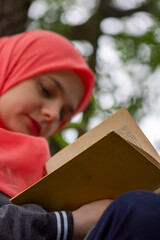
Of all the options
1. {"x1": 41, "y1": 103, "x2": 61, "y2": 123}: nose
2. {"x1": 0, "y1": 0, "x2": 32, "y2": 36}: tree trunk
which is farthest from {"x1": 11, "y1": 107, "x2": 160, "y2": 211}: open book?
{"x1": 0, "y1": 0, "x2": 32, "y2": 36}: tree trunk

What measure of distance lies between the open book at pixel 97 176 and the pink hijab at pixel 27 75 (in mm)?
203

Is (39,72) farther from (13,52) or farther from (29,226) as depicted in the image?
(29,226)

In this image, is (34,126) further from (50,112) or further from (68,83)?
(68,83)

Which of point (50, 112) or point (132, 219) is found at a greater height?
point (132, 219)

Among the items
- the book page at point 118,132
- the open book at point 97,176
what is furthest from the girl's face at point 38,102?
the open book at point 97,176

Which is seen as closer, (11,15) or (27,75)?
(27,75)

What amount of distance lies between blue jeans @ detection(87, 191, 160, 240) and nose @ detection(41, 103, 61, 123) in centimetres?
78

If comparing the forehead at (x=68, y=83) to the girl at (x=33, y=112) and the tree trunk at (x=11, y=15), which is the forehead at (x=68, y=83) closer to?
the girl at (x=33, y=112)

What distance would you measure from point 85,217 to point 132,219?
0.28 m

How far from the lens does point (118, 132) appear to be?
1.08 metres

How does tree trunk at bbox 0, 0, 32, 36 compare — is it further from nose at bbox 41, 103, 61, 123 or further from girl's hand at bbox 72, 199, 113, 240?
girl's hand at bbox 72, 199, 113, 240

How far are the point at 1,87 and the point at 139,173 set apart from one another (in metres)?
0.81

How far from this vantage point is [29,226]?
2.90 ft

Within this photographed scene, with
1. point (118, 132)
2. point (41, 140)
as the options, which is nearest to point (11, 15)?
point (41, 140)
